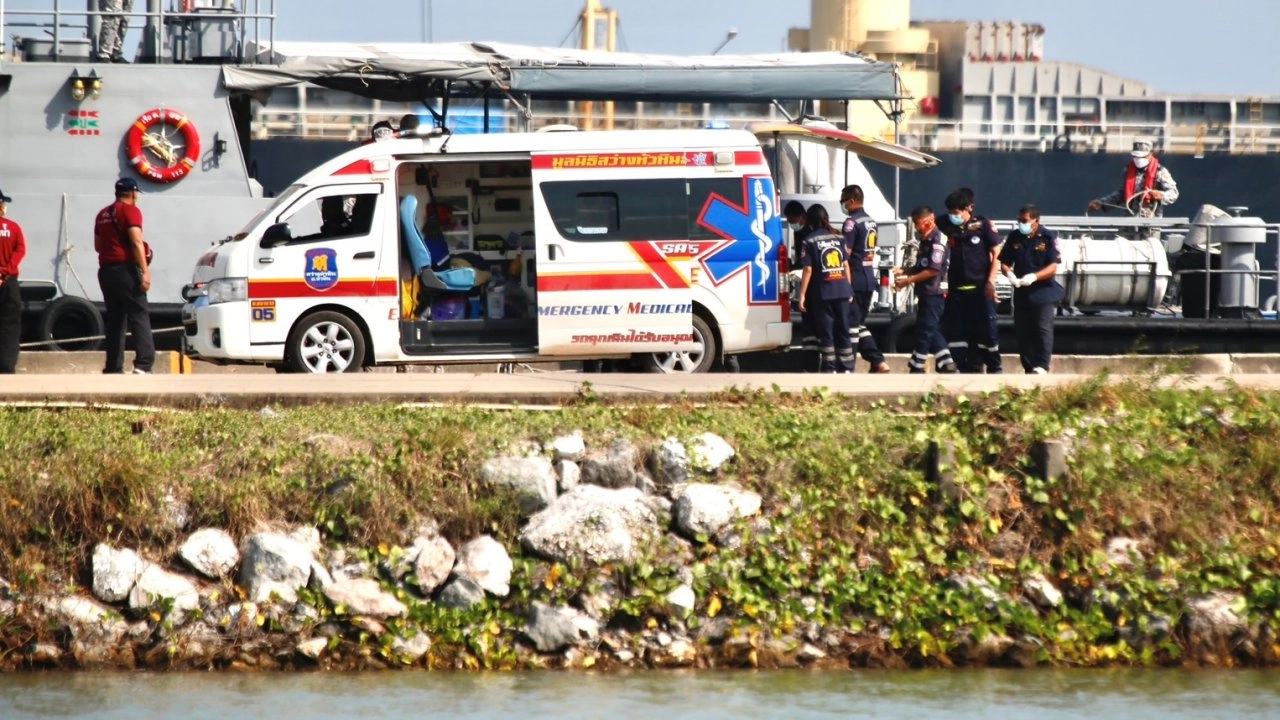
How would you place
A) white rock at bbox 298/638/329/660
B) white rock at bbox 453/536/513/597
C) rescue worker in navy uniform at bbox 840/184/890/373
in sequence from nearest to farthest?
white rock at bbox 298/638/329/660 → white rock at bbox 453/536/513/597 → rescue worker in navy uniform at bbox 840/184/890/373

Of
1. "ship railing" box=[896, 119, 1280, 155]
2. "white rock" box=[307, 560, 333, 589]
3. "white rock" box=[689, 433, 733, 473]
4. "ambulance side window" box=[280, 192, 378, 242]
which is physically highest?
"ship railing" box=[896, 119, 1280, 155]

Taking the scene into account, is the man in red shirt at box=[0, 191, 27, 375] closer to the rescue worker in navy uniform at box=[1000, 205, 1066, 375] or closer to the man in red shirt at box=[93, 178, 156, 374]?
the man in red shirt at box=[93, 178, 156, 374]

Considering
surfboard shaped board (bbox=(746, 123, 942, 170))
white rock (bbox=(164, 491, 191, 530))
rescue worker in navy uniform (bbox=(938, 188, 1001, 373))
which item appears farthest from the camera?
surfboard shaped board (bbox=(746, 123, 942, 170))

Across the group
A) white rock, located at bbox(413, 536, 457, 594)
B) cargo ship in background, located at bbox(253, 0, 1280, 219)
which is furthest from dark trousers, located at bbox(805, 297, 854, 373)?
cargo ship in background, located at bbox(253, 0, 1280, 219)

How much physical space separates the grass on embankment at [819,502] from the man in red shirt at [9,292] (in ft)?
11.9

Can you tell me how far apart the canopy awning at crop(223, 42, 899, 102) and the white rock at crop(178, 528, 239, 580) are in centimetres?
886

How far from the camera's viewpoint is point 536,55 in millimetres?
18000

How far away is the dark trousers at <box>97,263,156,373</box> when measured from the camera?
41.8 ft

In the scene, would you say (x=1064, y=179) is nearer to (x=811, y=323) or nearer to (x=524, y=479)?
(x=811, y=323)

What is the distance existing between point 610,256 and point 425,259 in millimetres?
1482

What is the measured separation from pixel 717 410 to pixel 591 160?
4.26 metres

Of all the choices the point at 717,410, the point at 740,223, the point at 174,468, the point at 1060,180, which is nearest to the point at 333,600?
the point at 174,468

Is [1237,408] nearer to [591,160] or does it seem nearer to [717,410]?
[717,410]

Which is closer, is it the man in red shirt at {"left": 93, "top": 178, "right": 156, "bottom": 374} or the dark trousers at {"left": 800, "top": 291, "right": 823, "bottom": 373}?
the man in red shirt at {"left": 93, "top": 178, "right": 156, "bottom": 374}
